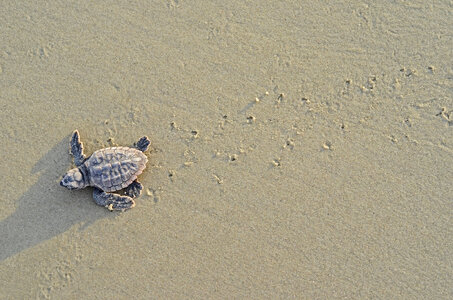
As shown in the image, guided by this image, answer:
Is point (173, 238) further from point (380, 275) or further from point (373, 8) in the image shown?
point (373, 8)

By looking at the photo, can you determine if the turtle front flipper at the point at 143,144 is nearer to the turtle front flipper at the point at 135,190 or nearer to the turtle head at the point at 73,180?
the turtle front flipper at the point at 135,190

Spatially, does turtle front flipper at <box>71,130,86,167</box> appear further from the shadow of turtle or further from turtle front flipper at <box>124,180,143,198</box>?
turtle front flipper at <box>124,180,143,198</box>

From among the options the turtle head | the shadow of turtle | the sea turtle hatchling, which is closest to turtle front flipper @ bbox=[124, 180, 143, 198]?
the sea turtle hatchling

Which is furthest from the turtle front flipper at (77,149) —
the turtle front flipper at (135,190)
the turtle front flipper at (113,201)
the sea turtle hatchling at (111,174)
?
the turtle front flipper at (135,190)

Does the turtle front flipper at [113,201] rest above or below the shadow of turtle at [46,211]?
above

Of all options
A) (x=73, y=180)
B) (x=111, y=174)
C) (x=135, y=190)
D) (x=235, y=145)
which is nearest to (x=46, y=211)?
(x=73, y=180)

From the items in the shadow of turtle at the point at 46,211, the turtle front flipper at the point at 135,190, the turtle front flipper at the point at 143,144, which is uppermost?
the turtle front flipper at the point at 143,144
